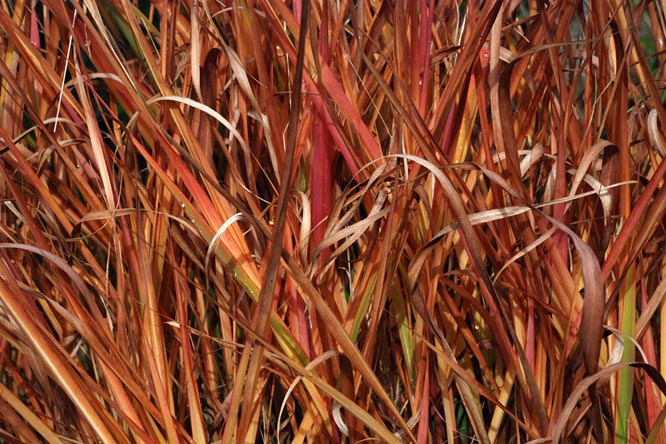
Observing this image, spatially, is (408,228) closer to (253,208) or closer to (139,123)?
(253,208)

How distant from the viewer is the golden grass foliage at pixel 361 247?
597 mm

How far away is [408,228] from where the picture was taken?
674 millimetres

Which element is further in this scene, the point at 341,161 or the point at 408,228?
the point at 341,161

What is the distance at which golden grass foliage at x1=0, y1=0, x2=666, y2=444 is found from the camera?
1.96 ft

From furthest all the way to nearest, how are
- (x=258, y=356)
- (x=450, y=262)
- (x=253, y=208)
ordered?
(x=450, y=262) < (x=253, y=208) < (x=258, y=356)

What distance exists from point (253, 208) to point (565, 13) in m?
0.33

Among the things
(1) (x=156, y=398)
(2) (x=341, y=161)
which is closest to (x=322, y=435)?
(1) (x=156, y=398)

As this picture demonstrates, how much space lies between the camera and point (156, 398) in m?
0.63

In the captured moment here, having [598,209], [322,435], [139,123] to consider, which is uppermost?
[139,123]

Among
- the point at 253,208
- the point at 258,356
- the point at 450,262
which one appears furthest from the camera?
the point at 450,262

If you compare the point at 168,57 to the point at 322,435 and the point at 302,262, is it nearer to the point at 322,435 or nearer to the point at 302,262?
the point at 302,262

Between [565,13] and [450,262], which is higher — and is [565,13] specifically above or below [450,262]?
above

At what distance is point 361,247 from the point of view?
75 cm

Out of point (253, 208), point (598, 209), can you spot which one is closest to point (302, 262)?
point (253, 208)
